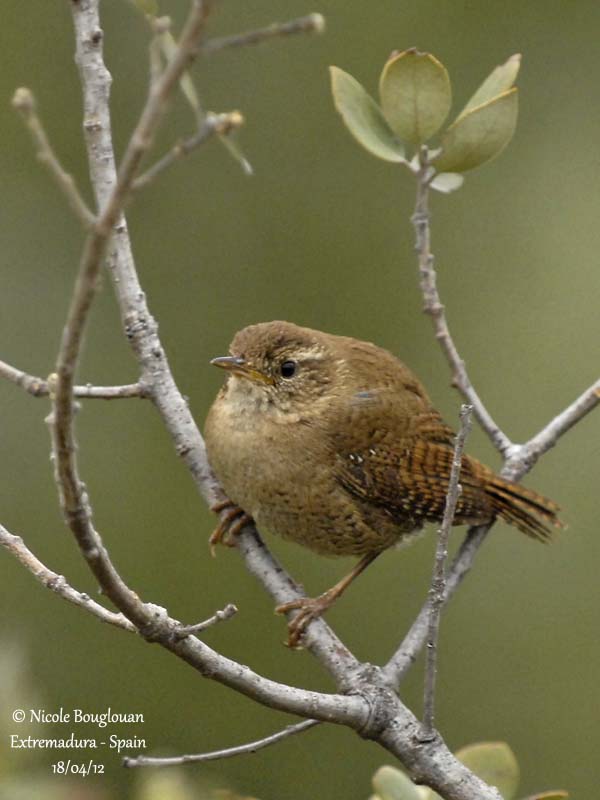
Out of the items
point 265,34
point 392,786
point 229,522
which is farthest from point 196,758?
point 265,34

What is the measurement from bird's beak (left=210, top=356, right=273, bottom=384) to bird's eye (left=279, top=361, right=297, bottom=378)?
0.04m

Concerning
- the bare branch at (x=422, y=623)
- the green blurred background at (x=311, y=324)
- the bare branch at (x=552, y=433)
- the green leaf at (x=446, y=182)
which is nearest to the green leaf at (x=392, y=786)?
the bare branch at (x=422, y=623)

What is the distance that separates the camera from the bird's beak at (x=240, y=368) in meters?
3.43

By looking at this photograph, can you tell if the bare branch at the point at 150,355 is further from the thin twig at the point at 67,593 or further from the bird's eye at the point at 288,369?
the thin twig at the point at 67,593

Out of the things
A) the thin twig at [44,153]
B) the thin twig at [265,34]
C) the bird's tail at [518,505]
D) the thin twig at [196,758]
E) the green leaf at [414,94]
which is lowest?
the thin twig at [196,758]

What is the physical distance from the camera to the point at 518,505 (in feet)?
11.5

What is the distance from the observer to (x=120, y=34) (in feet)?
21.1

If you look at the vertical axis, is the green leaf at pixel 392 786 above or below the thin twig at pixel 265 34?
below

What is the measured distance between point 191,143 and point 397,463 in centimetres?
205

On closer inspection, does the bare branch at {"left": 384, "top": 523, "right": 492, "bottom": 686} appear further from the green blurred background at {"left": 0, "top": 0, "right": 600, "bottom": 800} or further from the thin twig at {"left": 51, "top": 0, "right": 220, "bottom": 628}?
the green blurred background at {"left": 0, "top": 0, "right": 600, "bottom": 800}

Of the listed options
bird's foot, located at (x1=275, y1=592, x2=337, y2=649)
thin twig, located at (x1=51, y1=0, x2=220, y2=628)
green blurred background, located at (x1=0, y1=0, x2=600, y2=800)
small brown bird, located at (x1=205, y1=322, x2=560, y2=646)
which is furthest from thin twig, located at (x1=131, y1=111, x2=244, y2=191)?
green blurred background, located at (x1=0, y1=0, x2=600, y2=800)

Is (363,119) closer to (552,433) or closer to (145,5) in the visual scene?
(145,5)

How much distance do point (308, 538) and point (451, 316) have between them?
3.40 meters

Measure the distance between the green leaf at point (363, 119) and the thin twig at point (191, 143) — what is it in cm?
126
